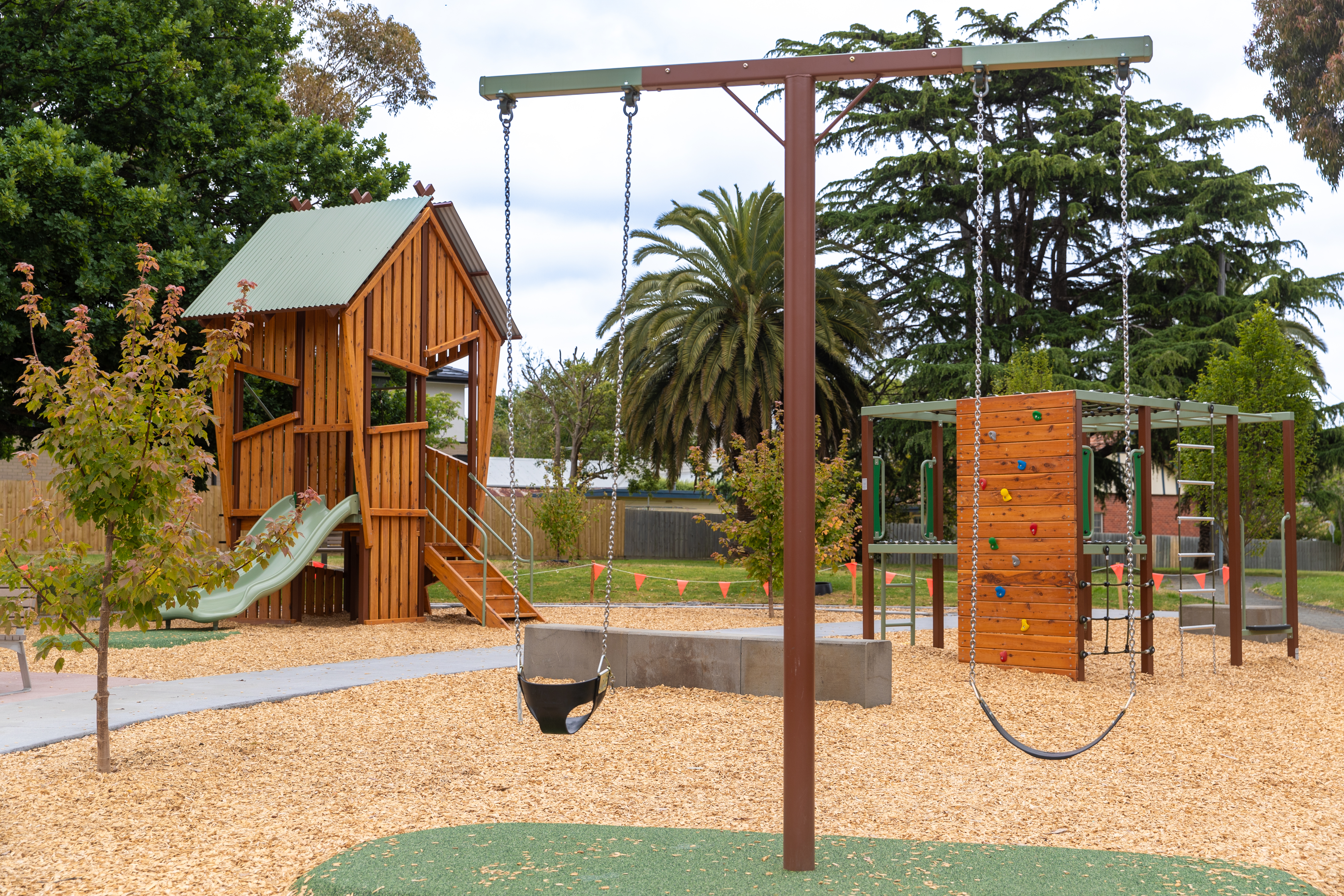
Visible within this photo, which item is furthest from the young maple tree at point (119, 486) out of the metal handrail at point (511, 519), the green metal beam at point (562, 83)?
the metal handrail at point (511, 519)

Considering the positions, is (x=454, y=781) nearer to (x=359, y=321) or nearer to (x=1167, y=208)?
(x=359, y=321)

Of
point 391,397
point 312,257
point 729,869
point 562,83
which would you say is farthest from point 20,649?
point 391,397

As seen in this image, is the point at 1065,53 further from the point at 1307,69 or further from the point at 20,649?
the point at 1307,69

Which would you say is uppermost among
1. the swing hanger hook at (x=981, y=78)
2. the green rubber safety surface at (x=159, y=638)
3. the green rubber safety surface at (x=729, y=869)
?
the swing hanger hook at (x=981, y=78)

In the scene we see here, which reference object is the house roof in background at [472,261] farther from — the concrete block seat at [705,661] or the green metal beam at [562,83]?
the green metal beam at [562,83]

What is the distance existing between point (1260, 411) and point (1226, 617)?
566 centimetres

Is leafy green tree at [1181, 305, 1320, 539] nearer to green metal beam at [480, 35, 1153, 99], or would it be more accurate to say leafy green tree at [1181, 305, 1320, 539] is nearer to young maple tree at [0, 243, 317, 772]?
green metal beam at [480, 35, 1153, 99]

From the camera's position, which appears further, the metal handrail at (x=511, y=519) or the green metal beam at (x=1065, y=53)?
the metal handrail at (x=511, y=519)

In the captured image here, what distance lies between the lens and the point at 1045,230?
3366 cm

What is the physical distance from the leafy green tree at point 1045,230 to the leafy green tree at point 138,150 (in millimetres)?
13969

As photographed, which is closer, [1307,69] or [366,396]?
[366,396]

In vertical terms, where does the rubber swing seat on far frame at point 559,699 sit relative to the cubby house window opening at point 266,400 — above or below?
below

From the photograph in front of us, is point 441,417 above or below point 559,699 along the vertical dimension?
above

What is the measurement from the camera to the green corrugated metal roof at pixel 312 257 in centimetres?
1448
